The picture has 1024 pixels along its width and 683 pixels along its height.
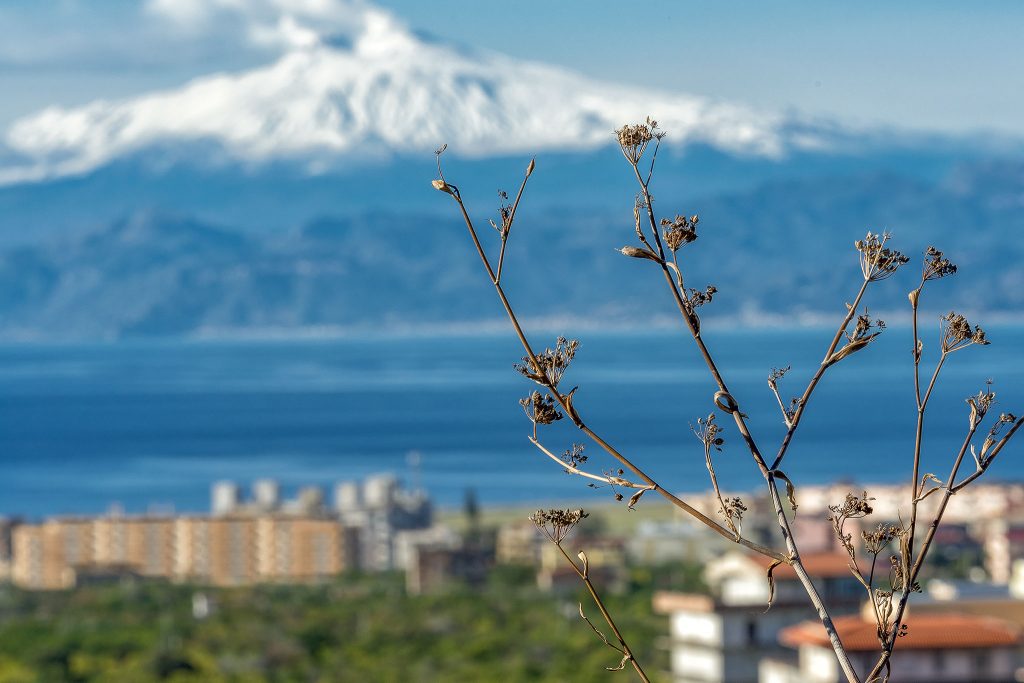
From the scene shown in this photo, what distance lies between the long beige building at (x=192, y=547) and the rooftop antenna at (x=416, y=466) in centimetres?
2298

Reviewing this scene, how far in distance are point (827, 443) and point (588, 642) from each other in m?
75.9

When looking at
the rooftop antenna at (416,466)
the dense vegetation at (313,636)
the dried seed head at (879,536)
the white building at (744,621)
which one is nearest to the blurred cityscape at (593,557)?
the white building at (744,621)

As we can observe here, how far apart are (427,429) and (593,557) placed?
72110mm

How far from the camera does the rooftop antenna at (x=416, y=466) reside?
3414 inches

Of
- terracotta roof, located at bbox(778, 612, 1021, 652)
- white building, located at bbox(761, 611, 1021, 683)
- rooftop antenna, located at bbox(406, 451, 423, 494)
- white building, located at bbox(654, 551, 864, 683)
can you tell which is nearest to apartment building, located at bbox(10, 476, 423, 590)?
rooftop antenna, located at bbox(406, 451, 423, 494)

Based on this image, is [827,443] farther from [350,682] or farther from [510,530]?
[350,682]

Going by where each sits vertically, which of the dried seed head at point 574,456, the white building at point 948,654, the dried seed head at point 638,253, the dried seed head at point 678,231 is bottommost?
the dried seed head at point 574,456

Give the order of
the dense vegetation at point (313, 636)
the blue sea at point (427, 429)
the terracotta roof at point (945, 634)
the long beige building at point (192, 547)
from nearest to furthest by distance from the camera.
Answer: the terracotta roof at point (945, 634), the dense vegetation at point (313, 636), the long beige building at point (192, 547), the blue sea at point (427, 429)

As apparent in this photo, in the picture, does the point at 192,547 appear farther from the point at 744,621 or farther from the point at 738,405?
the point at 738,405

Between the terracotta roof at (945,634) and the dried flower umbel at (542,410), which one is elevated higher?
the terracotta roof at (945,634)

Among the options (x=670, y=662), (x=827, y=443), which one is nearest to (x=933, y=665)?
(x=670, y=662)

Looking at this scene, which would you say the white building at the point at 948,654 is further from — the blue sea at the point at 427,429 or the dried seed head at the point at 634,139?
the blue sea at the point at 427,429

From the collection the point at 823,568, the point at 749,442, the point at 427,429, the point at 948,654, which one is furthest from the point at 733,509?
the point at 427,429

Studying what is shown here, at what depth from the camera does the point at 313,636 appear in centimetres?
3438
